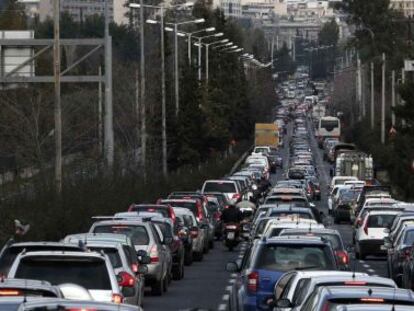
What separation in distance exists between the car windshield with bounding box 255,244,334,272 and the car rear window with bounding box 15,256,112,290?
2978 mm

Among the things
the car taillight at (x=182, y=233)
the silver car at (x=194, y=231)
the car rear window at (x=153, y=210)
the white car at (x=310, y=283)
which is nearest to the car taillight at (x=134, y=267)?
the white car at (x=310, y=283)

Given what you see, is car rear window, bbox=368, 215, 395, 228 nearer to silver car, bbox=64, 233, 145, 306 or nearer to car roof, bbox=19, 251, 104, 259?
silver car, bbox=64, 233, 145, 306

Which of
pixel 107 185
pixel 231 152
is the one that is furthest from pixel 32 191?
pixel 231 152

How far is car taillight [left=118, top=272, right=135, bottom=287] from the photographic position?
77.5 feet

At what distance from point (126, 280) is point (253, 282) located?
245 cm

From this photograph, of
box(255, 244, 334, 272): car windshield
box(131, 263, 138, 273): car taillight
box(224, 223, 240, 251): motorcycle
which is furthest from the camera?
box(224, 223, 240, 251): motorcycle

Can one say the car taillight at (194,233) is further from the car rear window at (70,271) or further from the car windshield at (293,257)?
Result: the car rear window at (70,271)

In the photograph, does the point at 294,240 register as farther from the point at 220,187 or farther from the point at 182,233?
the point at 220,187

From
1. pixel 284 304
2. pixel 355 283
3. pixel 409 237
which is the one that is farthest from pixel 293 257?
pixel 409 237

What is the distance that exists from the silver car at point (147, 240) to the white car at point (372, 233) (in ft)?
40.5

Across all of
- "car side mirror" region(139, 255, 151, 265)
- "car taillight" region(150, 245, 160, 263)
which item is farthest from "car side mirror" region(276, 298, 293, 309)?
"car taillight" region(150, 245, 160, 263)

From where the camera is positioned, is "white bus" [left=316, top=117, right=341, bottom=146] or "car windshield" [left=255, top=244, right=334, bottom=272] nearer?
"car windshield" [left=255, top=244, right=334, bottom=272]

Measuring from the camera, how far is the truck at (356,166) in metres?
92.1

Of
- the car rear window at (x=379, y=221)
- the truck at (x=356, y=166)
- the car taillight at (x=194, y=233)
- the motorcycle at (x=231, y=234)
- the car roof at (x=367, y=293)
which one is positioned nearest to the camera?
the car roof at (x=367, y=293)
